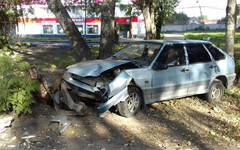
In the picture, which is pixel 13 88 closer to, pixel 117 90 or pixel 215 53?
pixel 117 90

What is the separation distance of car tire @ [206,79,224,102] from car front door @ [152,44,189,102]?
94 centimetres

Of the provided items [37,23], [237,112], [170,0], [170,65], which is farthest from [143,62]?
[37,23]

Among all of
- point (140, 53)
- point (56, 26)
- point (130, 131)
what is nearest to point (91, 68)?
point (140, 53)

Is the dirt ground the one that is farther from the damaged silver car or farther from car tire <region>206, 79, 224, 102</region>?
car tire <region>206, 79, 224, 102</region>

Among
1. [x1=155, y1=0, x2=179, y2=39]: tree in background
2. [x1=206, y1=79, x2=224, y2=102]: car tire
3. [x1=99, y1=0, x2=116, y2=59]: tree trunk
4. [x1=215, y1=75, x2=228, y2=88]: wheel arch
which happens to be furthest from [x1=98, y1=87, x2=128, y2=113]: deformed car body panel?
[x1=155, y1=0, x2=179, y2=39]: tree in background

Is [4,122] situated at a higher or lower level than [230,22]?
lower

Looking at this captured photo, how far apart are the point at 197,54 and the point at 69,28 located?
174 inches

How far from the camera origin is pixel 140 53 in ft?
20.5

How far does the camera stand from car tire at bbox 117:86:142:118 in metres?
5.29

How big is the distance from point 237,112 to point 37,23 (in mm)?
43868

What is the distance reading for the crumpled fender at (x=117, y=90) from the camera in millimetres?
4951

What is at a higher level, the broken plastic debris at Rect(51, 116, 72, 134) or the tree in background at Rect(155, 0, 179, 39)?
the tree in background at Rect(155, 0, 179, 39)

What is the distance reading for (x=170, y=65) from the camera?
19.6 feet

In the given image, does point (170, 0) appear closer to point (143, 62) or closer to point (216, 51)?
point (216, 51)
